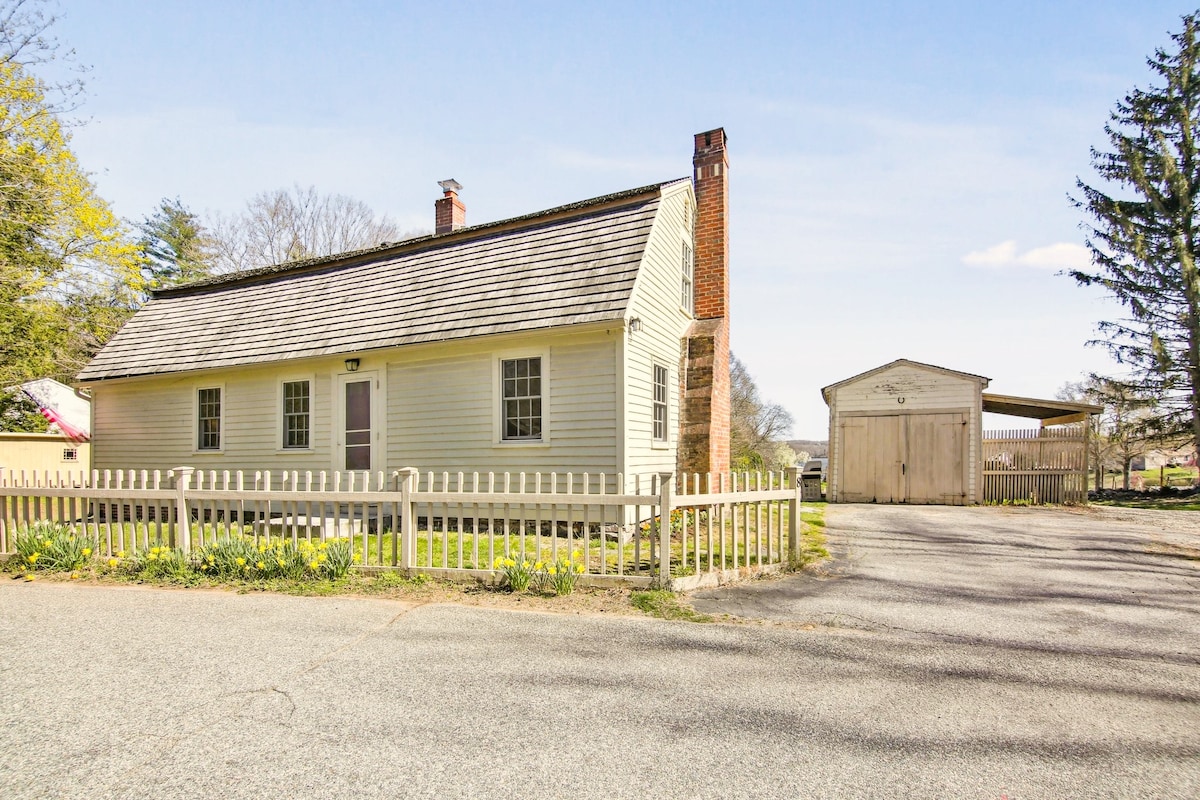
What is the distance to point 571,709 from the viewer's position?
3975 millimetres

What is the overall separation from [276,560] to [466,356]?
5340 mm

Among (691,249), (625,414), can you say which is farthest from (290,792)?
(691,249)

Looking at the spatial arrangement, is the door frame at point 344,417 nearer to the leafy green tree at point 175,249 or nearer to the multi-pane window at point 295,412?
the multi-pane window at point 295,412

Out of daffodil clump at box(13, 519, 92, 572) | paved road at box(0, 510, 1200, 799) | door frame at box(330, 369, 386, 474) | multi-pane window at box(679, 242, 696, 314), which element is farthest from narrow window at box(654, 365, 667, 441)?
daffodil clump at box(13, 519, 92, 572)

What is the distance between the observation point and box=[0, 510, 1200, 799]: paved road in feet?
10.4

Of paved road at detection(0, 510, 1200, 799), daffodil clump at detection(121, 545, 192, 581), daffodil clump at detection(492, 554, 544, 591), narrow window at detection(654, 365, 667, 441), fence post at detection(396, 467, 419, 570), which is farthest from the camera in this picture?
narrow window at detection(654, 365, 667, 441)

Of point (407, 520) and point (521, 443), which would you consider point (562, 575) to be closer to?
point (407, 520)

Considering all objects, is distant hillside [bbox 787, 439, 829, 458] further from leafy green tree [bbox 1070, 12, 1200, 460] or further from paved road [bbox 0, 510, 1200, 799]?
paved road [bbox 0, 510, 1200, 799]

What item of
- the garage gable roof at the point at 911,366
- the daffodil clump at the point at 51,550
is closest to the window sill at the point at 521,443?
the daffodil clump at the point at 51,550

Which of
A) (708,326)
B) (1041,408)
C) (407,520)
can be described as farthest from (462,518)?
(1041,408)

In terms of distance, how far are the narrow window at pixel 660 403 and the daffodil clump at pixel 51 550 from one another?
872 cm

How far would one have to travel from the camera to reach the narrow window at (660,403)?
40.2ft

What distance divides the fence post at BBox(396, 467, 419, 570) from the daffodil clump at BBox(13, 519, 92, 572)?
444 cm

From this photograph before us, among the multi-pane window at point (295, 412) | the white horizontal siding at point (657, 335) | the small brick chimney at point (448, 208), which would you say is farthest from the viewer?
the small brick chimney at point (448, 208)
